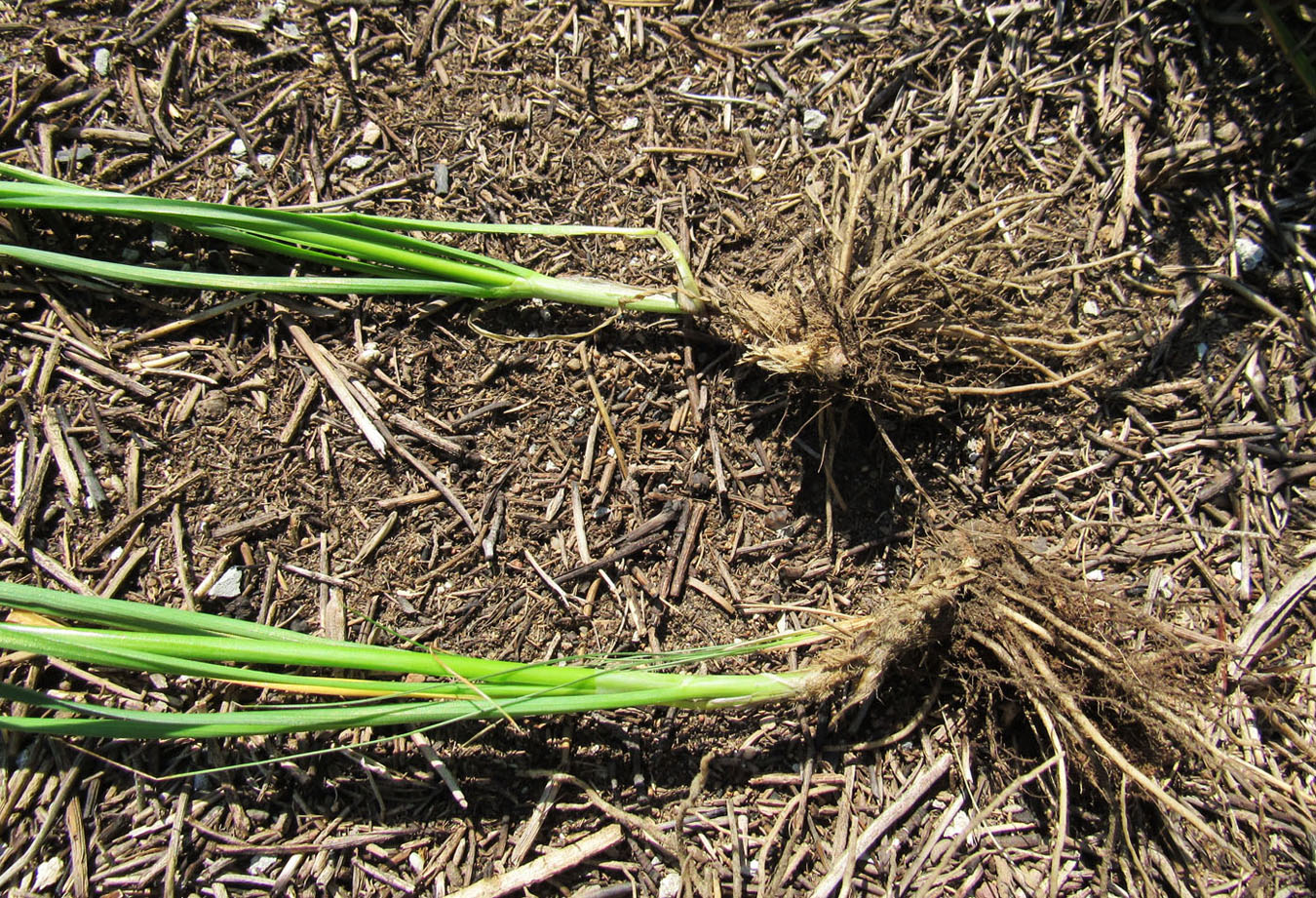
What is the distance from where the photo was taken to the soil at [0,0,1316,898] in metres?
1.46

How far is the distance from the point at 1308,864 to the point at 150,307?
8.29 feet

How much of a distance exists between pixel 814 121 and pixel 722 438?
0.76 metres

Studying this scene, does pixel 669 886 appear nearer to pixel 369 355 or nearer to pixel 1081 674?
pixel 1081 674

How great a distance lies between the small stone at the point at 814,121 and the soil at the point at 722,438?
1cm

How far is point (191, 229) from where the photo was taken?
1586mm

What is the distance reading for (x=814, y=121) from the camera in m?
1.77

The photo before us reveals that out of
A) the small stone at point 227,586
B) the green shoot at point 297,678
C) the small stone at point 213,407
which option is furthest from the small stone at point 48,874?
the small stone at point 213,407

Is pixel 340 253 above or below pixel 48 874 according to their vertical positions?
above

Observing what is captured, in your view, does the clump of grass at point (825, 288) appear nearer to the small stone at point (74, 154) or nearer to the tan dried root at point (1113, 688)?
the small stone at point (74, 154)

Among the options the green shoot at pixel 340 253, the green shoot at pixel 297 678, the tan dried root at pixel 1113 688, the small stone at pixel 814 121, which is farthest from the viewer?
the small stone at pixel 814 121

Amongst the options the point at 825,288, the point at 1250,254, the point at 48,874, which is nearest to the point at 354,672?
the point at 48,874

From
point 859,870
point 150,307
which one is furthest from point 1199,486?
point 150,307

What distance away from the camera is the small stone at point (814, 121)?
1766mm

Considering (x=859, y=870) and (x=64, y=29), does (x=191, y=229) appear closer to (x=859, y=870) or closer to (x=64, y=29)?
(x=64, y=29)
